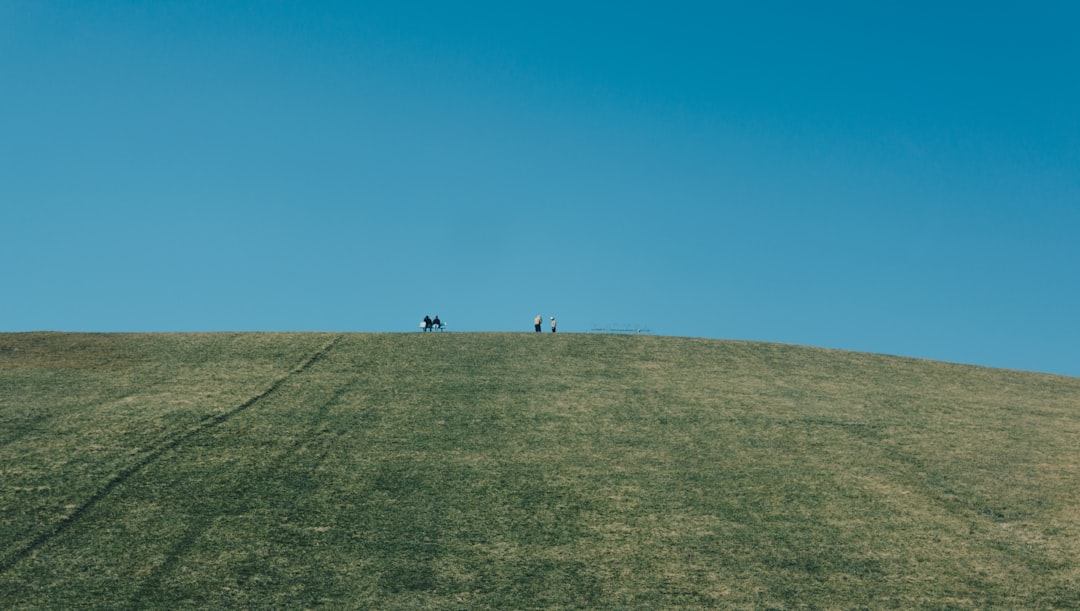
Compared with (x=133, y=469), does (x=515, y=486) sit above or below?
above

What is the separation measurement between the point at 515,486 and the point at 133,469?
812cm

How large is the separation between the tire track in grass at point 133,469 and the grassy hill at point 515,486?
0.07 m

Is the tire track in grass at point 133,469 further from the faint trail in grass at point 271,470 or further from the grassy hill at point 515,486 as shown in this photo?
the faint trail in grass at point 271,470

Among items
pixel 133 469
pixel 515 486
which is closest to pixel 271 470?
pixel 133 469

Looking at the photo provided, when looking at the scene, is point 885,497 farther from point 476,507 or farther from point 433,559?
point 433,559

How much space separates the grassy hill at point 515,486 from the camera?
14133 millimetres

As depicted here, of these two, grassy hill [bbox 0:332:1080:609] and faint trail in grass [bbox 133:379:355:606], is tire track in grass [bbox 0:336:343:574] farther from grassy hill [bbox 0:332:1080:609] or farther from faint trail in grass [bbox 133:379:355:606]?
faint trail in grass [bbox 133:379:355:606]

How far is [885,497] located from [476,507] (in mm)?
8739

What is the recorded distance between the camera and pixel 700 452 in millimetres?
20406

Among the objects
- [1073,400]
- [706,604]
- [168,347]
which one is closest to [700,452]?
[706,604]

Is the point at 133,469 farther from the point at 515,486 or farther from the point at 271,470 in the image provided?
the point at 515,486

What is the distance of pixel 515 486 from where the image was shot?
706 inches

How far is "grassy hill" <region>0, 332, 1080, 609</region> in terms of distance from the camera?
1413 cm

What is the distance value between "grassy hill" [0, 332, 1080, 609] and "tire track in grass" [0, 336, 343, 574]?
0.23 ft
